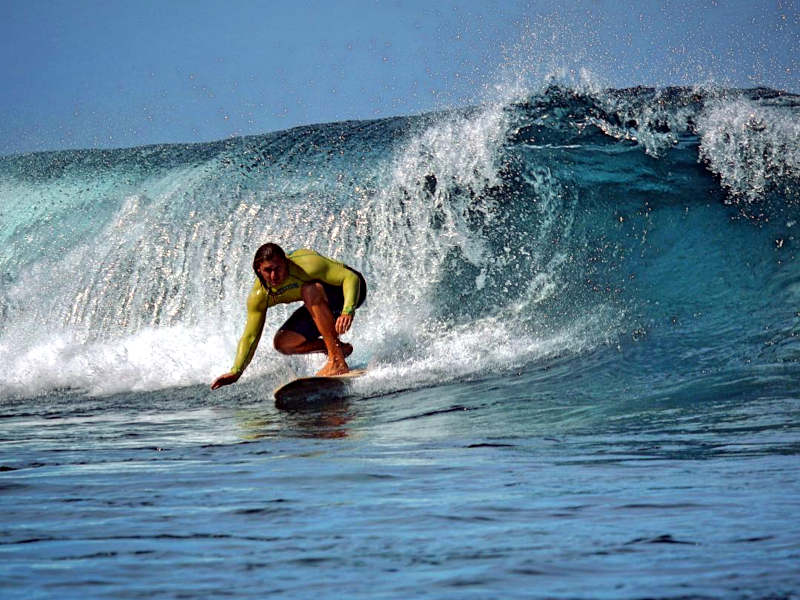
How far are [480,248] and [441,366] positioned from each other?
9.68 feet

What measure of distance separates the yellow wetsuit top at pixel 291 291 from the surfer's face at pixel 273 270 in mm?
108

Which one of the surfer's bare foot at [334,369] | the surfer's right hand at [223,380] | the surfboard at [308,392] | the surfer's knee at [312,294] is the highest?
the surfer's knee at [312,294]

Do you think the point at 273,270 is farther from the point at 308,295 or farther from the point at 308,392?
the point at 308,392

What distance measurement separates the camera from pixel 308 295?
302 inches

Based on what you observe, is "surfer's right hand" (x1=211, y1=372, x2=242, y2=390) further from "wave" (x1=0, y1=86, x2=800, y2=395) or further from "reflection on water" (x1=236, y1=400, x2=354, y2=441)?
"wave" (x1=0, y1=86, x2=800, y2=395)

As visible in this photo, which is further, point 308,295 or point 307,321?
point 307,321

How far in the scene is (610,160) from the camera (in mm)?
12586

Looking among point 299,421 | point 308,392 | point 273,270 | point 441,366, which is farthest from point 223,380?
point 441,366

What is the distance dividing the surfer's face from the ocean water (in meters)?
0.92

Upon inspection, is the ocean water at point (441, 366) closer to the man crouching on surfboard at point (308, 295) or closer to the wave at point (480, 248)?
the wave at point (480, 248)

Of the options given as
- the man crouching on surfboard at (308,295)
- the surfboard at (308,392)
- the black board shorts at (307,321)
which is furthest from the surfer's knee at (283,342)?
the surfboard at (308,392)

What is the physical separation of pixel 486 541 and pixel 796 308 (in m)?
7.00

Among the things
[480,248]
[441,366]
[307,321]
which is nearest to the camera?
[307,321]

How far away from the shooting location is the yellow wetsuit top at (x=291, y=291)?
763cm
